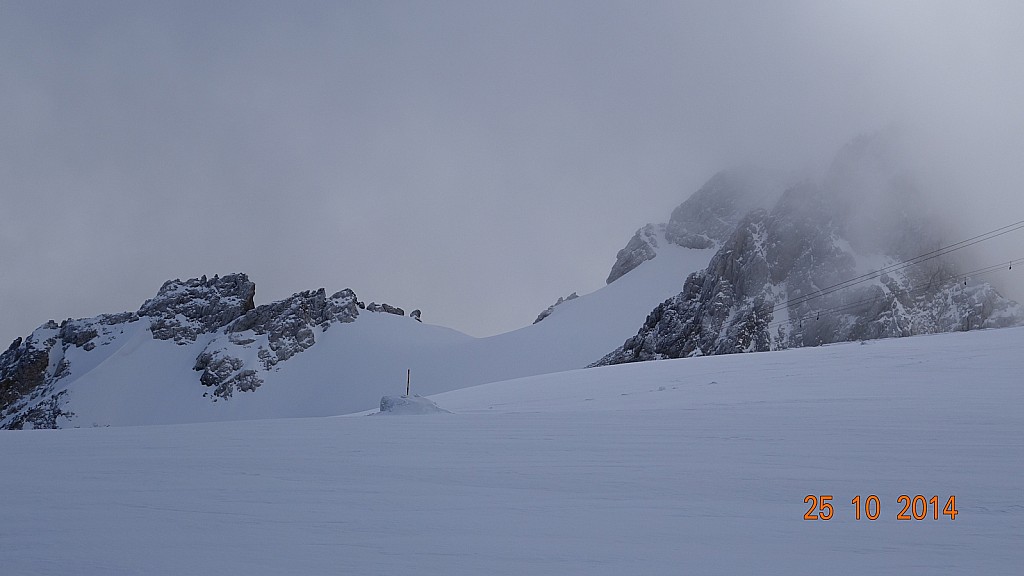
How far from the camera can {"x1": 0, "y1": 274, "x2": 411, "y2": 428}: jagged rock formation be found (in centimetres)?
9400

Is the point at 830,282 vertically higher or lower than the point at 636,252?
lower

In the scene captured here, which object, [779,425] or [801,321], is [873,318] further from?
[779,425]

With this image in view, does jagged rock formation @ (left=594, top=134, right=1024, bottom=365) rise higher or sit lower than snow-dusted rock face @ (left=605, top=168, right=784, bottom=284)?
lower

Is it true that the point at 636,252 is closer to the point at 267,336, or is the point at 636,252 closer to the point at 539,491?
the point at 267,336

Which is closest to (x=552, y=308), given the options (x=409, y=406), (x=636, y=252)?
(x=636, y=252)

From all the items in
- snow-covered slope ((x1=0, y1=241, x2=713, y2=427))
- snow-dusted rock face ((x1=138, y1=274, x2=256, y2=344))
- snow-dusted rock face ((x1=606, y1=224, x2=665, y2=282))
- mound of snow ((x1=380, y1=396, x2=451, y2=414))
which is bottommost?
mound of snow ((x1=380, y1=396, x2=451, y2=414))

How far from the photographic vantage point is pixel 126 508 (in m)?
4.45

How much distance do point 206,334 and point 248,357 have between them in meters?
11.9
